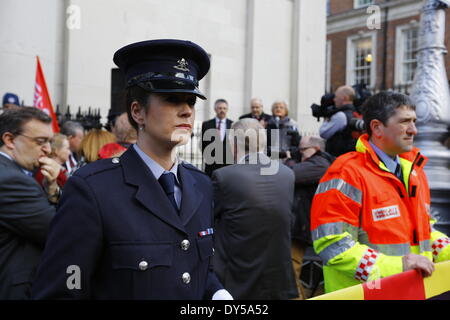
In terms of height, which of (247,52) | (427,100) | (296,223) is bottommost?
(296,223)

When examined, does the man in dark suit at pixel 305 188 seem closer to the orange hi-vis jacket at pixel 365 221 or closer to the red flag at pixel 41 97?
the orange hi-vis jacket at pixel 365 221

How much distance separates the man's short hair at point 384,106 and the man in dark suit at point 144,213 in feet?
4.78

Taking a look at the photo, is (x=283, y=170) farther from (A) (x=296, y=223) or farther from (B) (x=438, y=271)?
(B) (x=438, y=271)

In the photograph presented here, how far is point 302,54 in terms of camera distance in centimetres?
1413

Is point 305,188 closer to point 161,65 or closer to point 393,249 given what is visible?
point 393,249

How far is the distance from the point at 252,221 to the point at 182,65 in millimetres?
2335

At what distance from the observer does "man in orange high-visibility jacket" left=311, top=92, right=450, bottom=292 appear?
98.3 inches

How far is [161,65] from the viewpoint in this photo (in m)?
1.76

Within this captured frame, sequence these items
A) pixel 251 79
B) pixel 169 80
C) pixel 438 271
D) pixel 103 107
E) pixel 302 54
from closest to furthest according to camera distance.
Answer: pixel 169 80 < pixel 438 271 < pixel 103 107 < pixel 251 79 < pixel 302 54

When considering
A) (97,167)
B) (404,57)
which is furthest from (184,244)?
(404,57)

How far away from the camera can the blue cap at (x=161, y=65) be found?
Result: 1.71 metres

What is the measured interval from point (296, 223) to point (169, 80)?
376cm

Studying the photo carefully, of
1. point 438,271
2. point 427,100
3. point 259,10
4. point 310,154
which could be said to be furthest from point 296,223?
point 259,10

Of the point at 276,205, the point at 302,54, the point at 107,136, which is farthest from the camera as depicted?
the point at 302,54
